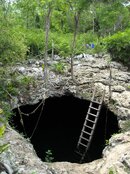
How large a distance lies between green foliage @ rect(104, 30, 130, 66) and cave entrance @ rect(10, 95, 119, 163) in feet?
8.97

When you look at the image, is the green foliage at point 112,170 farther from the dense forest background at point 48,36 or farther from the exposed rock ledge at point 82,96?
the dense forest background at point 48,36

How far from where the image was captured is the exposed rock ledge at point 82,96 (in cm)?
802

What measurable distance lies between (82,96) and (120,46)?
3.55 meters

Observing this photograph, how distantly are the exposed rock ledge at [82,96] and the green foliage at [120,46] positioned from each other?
0.46 meters

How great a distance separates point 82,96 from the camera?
43.7 ft

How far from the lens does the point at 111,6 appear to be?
12.7 m

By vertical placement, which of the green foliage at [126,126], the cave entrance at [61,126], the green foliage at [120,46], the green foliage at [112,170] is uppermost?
the green foliage at [120,46]

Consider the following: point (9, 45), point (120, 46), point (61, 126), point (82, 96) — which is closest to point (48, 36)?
point (120, 46)

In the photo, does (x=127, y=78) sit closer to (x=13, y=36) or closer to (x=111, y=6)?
(x=111, y=6)

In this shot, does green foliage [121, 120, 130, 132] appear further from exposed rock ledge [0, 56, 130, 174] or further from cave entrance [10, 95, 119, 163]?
cave entrance [10, 95, 119, 163]

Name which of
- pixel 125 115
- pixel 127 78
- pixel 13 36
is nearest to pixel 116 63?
pixel 127 78

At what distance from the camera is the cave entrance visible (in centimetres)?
1442

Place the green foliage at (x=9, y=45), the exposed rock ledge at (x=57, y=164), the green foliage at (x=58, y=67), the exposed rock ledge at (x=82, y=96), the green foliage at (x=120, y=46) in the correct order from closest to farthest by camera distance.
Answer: the exposed rock ledge at (x=57, y=164) < the exposed rock ledge at (x=82, y=96) < the green foliage at (x=9, y=45) < the green foliage at (x=58, y=67) < the green foliage at (x=120, y=46)

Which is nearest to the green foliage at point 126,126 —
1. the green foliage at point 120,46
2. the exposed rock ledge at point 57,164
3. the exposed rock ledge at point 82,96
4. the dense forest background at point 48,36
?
the exposed rock ledge at point 82,96
